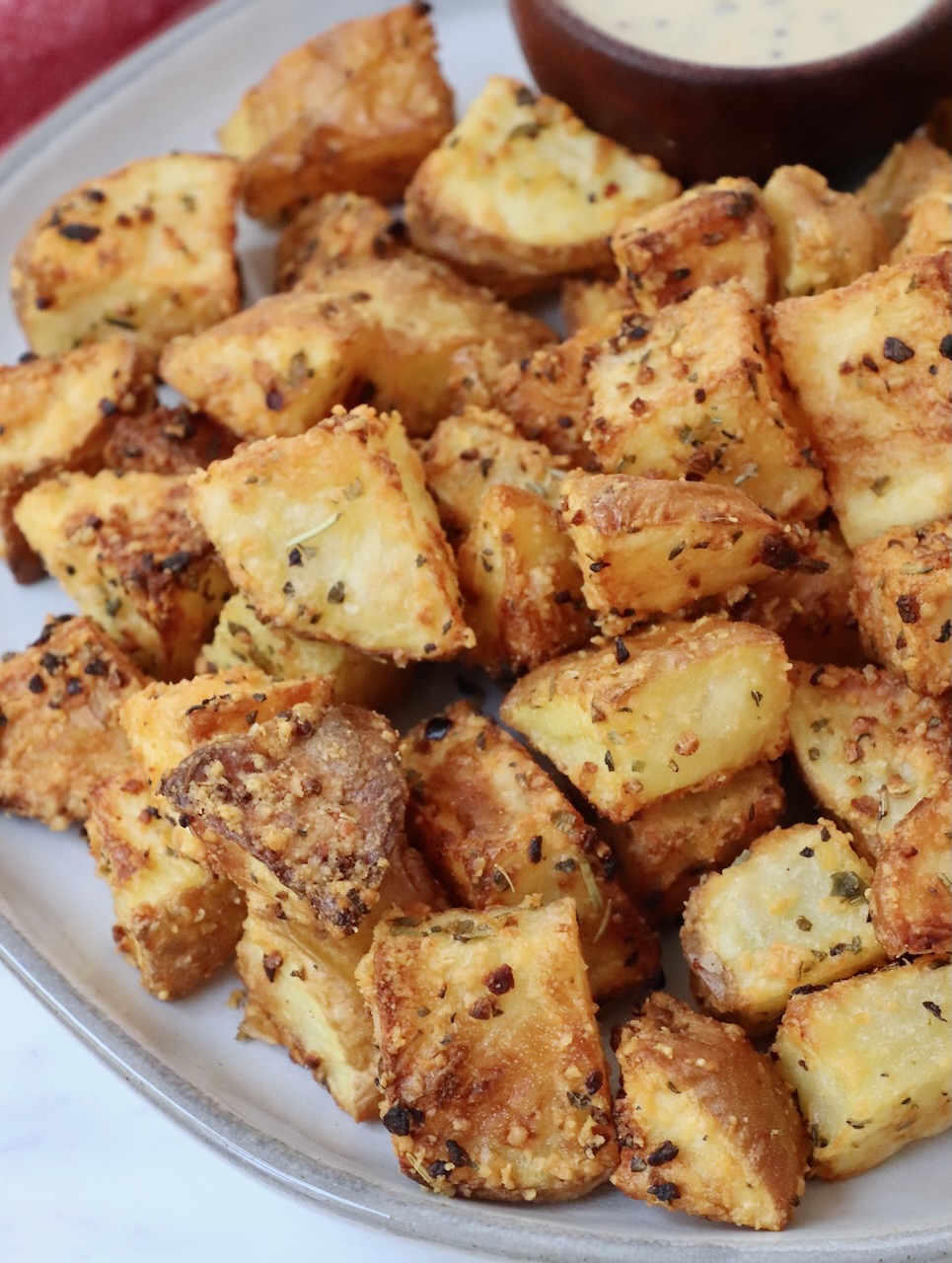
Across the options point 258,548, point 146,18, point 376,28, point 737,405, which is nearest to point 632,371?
point 737,405

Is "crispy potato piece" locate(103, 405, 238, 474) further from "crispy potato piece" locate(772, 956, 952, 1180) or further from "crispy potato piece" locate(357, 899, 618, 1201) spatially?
"crispy potato piece" locate(772, 956, 952, 1180)

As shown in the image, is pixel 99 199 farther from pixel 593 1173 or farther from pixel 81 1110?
pixel 593 1173

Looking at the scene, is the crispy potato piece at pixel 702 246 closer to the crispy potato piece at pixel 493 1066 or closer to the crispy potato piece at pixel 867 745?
the crispy potato piece at pixel 867 745

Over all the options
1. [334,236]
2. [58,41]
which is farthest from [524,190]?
[58,41]

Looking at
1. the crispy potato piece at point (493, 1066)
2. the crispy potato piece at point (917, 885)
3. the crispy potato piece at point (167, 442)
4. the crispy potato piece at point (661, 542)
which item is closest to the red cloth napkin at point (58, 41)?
the crispy potato piece at point (167, 442)

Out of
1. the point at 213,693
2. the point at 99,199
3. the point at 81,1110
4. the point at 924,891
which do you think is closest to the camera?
the point at 924,891
